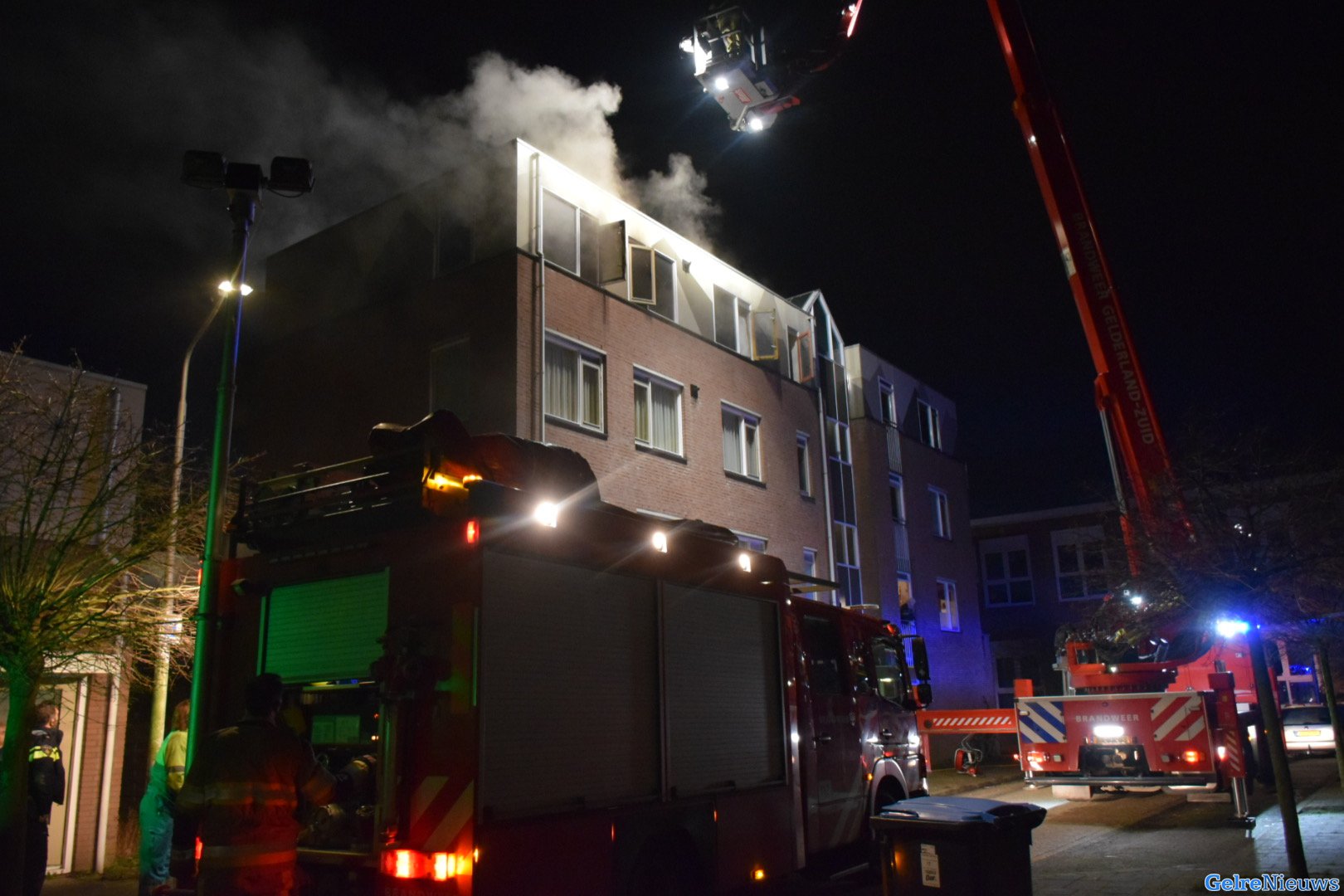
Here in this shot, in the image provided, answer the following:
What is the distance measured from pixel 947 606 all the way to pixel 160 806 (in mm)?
22054

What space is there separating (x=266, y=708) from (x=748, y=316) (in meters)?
16.0

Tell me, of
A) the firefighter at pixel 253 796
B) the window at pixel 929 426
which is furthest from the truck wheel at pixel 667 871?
the window at pixel 929 426

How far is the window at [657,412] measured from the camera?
54.9 ft

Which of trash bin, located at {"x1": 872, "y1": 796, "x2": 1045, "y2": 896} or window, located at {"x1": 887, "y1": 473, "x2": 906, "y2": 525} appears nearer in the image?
trash bin, located at {"x1": 872, "y1": 796, "x2": 1045, "y2": 896}

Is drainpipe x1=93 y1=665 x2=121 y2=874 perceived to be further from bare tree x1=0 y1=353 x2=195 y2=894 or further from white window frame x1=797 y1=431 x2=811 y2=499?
white window frame x1=797 y1=431 x2=811 y2=499

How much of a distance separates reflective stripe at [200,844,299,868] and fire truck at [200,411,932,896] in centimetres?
50

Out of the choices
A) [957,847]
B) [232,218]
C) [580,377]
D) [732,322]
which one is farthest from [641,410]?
[957,847]

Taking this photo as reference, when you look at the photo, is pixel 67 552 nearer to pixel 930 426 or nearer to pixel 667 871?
pixel 667 871

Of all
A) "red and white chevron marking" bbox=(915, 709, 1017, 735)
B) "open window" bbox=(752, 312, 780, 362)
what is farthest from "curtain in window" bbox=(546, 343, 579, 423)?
"red and white chevron marking" bbox=(915, 709, 1017, 735)

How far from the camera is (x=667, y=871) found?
624 cm

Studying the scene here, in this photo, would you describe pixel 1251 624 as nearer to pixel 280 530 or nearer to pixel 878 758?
pixel 878 758

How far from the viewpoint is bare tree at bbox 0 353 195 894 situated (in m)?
8.12

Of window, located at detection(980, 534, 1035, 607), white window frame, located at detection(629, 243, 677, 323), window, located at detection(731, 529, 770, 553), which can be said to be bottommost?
window, located at detection(731, 529, 770, 553)

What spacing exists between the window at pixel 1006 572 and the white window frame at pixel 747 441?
21059 millimetres
